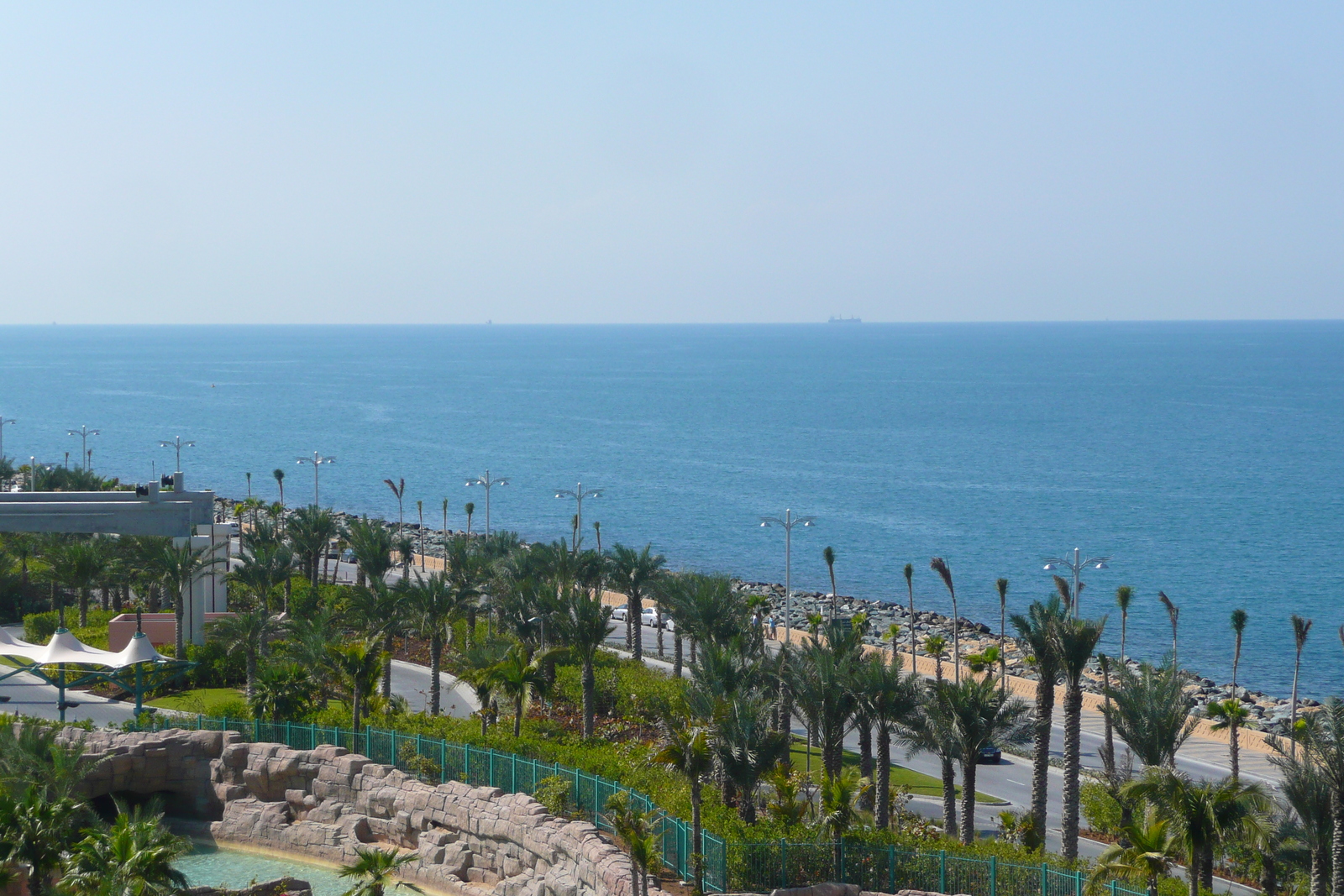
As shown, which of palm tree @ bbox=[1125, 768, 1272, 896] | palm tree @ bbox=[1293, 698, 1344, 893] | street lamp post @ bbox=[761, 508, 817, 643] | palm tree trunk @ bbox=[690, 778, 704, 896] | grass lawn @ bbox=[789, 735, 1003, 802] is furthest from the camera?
street lamp post @ bbox=[761, 508, 817, 643]

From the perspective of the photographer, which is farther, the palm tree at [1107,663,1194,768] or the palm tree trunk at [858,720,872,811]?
the palm tree trunk at [858,720,872,811]

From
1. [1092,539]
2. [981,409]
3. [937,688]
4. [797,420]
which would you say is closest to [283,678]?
[937,688]

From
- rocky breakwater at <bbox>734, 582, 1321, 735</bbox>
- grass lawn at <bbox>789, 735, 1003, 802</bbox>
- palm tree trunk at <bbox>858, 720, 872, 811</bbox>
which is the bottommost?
rocky breakwater at <bbox>734, 582, 1321, 735</bbox>

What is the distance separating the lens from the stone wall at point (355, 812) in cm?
2694

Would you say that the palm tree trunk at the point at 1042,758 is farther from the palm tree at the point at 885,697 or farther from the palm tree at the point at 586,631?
the palm tree at the point at 586,631

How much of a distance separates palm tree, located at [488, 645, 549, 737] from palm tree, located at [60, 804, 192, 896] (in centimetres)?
1224

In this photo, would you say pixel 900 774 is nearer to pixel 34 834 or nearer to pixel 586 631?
pixel 586 631

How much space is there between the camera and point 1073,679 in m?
30.8

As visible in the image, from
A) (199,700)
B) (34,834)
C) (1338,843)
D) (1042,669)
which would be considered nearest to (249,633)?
(199,700)

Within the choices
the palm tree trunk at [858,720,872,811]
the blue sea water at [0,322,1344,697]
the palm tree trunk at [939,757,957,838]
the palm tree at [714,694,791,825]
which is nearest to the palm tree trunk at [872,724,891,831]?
the palm tree trunk at [858,720,872,811]

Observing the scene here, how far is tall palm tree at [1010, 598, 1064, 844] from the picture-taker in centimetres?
3031

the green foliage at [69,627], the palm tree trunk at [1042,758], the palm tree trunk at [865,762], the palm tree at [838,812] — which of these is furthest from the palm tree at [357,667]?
the palm tree trunk at [1042,758]

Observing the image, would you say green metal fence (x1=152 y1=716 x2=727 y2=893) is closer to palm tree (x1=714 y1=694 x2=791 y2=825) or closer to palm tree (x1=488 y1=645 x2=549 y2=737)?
palm tree (x1=714 y1=694 x2=791 y2=825)

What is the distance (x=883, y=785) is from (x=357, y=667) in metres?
→ 13.9
